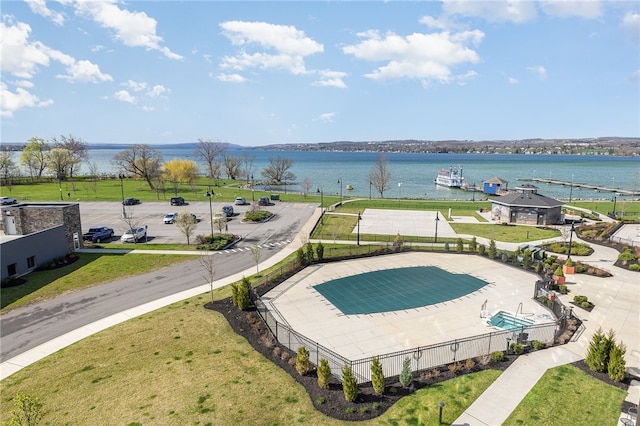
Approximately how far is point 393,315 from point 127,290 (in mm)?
19480

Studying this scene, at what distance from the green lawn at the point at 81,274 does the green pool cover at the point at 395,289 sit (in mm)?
16617

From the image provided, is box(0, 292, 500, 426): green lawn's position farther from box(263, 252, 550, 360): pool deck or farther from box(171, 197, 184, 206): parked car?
box(171, 197, 184, 206): parked car

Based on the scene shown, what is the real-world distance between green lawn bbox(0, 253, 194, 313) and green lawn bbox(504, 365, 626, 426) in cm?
2884

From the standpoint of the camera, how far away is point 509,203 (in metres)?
51.5

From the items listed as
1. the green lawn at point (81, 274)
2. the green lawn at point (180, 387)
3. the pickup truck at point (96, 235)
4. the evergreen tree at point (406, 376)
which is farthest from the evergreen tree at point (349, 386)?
the pickup truck at point (96, 235)

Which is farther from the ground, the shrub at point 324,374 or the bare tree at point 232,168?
the bare tree at point 232,168

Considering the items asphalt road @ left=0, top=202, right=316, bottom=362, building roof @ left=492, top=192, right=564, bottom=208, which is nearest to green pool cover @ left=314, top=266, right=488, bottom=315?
asphalt road @ left=0, top=202, right=316, bottom=362

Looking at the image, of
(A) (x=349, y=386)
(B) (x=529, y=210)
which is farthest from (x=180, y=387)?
(B) (x=529, y=210)

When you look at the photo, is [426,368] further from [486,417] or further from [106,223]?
[106,223]

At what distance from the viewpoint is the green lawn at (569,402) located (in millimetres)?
12914

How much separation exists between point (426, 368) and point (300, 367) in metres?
5.60

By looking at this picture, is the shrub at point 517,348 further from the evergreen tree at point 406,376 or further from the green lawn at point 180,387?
the evergreen tree at point 406,376

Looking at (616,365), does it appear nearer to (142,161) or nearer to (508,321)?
(508,321)

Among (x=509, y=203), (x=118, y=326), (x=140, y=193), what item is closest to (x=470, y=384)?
(x=118, y=326)
